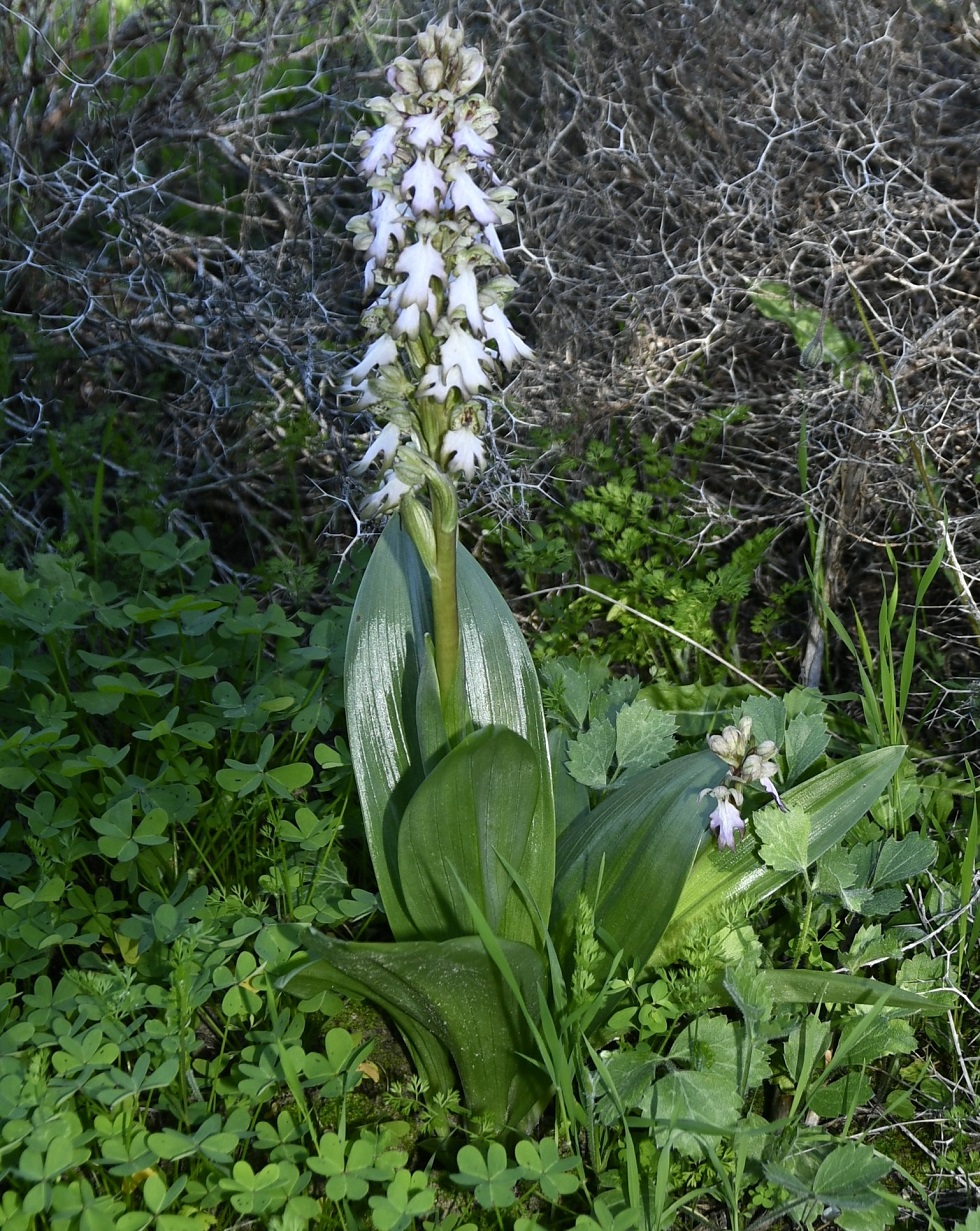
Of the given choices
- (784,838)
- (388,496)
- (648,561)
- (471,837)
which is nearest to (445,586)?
(388,496)

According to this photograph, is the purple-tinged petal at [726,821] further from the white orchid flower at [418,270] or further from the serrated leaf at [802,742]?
the white orchid flower at [418,270]

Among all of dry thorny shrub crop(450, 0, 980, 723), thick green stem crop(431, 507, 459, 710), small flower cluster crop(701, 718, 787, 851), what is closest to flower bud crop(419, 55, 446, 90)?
thick green stem crop(431, 507, 459, 710)

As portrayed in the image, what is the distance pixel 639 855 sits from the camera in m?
1.70

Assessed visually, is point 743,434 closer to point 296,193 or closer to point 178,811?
point 296,193

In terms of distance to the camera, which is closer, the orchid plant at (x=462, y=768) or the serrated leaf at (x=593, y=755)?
the orchid plant at (x=462, y=768)

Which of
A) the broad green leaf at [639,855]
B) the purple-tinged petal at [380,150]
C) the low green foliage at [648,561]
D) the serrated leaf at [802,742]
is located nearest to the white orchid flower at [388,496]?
the purple-tinged petal at [380,150]

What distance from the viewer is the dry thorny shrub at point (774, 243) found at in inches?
109

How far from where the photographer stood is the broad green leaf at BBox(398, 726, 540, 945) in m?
1.52

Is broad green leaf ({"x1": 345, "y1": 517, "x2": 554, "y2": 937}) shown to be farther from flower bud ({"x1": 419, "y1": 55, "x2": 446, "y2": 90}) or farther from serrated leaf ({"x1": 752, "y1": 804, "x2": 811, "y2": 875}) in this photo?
flower bud ({"x1": 419, "y1": 55, "x2": 446, "y2": 90})

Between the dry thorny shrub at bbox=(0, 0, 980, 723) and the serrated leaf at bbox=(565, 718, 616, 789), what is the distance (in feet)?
3.34

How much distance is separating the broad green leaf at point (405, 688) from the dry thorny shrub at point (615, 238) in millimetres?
1131

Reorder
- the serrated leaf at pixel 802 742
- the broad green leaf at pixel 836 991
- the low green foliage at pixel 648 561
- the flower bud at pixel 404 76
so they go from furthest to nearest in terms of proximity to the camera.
→ the low green foliage at pixel 648 561, the serrated leaf at pixel 802 742, the broad green leaf at pixel 836 991, the flower bud at pixel 404 76

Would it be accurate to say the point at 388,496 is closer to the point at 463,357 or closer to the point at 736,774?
the point at 463,357

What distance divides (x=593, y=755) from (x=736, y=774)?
0.35 metres
